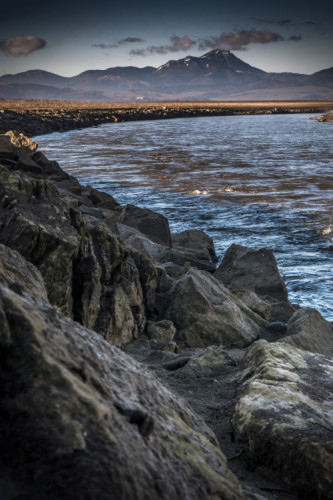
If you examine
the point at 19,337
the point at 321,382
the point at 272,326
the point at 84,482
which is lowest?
the point at 272,326

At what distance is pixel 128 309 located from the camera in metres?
5.66

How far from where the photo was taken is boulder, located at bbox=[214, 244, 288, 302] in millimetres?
9023

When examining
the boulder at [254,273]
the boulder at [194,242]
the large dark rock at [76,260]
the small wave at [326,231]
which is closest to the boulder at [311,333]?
the large dark rock at [76,260]

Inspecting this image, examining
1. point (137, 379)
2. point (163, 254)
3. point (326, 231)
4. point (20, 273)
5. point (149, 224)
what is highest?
point (20, 273)

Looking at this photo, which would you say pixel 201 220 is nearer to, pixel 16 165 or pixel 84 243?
pixel 16 165

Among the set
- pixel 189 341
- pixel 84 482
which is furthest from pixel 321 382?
pixel 84 482

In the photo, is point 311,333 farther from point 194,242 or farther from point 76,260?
point 194,242

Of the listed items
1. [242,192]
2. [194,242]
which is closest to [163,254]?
[194,242]

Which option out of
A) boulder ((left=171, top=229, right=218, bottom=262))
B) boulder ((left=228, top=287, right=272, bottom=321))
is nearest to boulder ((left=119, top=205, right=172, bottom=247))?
boulder ((left=171, top=229, right=218, bottom=262))

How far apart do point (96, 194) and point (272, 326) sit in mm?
9848

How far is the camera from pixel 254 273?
9195 mm

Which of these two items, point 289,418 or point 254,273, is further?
point 254,273

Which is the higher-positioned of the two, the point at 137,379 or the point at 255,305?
the point at 137,379

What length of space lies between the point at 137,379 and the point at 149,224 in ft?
29.4
